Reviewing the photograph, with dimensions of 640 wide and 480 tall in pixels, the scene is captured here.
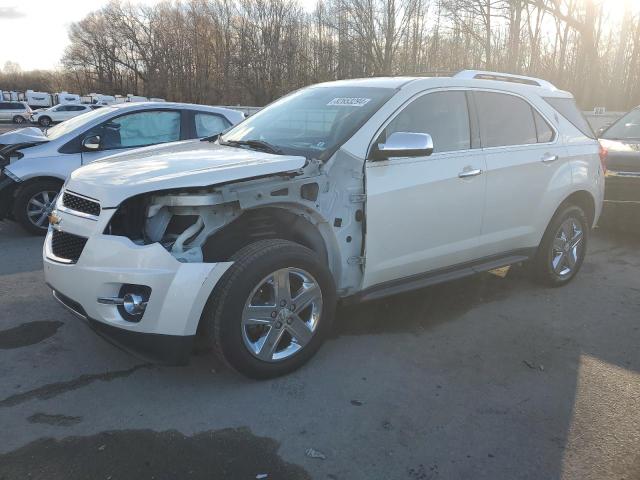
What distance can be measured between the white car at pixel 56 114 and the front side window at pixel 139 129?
36695 mm

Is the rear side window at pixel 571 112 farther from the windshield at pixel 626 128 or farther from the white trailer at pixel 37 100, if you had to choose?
the white trailer at pixel 37 100

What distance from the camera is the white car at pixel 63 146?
665 cm

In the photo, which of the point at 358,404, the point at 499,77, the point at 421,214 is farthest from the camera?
the point at 499,77

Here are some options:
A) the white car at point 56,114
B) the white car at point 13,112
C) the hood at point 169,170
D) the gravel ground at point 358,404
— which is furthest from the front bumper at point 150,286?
the white car at point 13,112

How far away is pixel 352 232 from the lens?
11.7ft

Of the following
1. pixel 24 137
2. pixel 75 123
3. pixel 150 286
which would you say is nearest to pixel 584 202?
pixel 150 286

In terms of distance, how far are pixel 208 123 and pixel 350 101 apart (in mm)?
4138

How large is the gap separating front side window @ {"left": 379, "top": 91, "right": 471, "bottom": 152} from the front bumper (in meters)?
1.77

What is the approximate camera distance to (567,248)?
17.1 ft

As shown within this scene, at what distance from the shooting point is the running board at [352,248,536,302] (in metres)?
3.79

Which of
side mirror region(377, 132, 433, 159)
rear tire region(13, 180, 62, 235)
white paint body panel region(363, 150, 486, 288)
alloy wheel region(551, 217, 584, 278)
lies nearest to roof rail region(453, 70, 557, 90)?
white paint body panel region(363, 150, 486, 288)

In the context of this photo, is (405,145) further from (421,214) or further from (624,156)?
(624,156)

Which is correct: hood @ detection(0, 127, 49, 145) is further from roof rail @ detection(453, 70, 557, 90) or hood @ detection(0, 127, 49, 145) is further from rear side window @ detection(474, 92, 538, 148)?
rear side window @ detection(474, 92, 538, 148)

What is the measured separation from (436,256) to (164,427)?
2321mm
